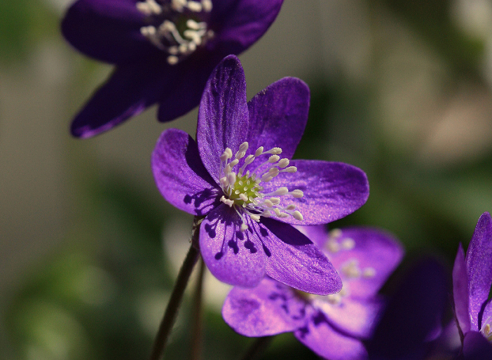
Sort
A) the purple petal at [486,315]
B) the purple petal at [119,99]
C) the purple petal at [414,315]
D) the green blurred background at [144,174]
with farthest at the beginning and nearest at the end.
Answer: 1. the green blurred background at [144,174]
2. the purple petal at [119,99]
3. the purple petal at [486,315]
4. the purple petal at [414,315]

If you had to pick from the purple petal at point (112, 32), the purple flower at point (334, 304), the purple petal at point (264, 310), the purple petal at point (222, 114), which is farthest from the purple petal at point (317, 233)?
the purple petal at point (112, 32)

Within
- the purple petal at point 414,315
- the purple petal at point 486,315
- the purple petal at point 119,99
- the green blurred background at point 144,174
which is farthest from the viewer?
the green blurred background at point 144,174

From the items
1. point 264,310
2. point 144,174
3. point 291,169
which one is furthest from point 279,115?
point 144,174

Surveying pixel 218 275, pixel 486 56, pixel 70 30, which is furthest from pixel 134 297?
pixel 486 56

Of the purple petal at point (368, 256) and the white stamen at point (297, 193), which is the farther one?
the purple petal at point (368, 256)

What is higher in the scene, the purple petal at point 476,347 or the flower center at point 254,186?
the flower center at point 254,186

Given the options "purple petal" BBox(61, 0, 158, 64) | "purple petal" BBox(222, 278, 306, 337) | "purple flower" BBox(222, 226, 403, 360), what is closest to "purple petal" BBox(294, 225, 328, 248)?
"purple flower" BBox(222, 226, 403, 360)

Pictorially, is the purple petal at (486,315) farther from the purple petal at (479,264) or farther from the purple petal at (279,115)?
the purple petal at (279,115)

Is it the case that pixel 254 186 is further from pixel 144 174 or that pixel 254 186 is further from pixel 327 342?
pixel 144 174
